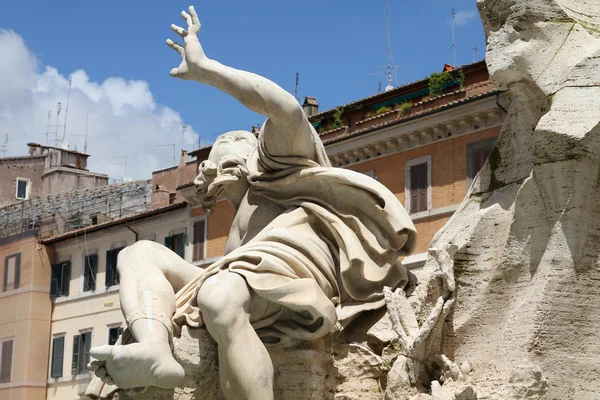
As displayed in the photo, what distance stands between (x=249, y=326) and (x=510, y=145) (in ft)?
5.67

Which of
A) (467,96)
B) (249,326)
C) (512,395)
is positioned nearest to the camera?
(512,395)

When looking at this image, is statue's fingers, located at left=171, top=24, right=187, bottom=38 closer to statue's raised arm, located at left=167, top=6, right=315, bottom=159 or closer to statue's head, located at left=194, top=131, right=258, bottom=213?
statue's raised arm, located at left=167, top=6, right=315, bottom=159

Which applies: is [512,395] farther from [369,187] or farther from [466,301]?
[369,187]

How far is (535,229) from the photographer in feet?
20.6

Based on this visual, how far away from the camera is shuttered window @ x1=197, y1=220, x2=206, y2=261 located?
36.6 metres

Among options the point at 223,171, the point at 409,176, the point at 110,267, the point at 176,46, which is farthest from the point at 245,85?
the point at 110,267

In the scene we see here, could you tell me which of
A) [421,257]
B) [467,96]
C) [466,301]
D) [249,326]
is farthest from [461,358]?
[467,96]

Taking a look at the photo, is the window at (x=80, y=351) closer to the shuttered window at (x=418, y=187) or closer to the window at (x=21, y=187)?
the window at (x=21, y=187)

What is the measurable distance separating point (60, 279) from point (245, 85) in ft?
118

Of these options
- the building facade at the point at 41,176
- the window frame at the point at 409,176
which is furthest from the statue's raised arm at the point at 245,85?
the building facade at the point at 41,176

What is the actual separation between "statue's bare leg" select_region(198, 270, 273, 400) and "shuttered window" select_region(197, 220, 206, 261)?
30.2m

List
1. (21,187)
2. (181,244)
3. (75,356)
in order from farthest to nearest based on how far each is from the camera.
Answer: (21,187)
(75,356)
(181,244)

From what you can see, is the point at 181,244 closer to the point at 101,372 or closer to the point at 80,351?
the point at 80,351

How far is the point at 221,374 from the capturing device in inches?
250
